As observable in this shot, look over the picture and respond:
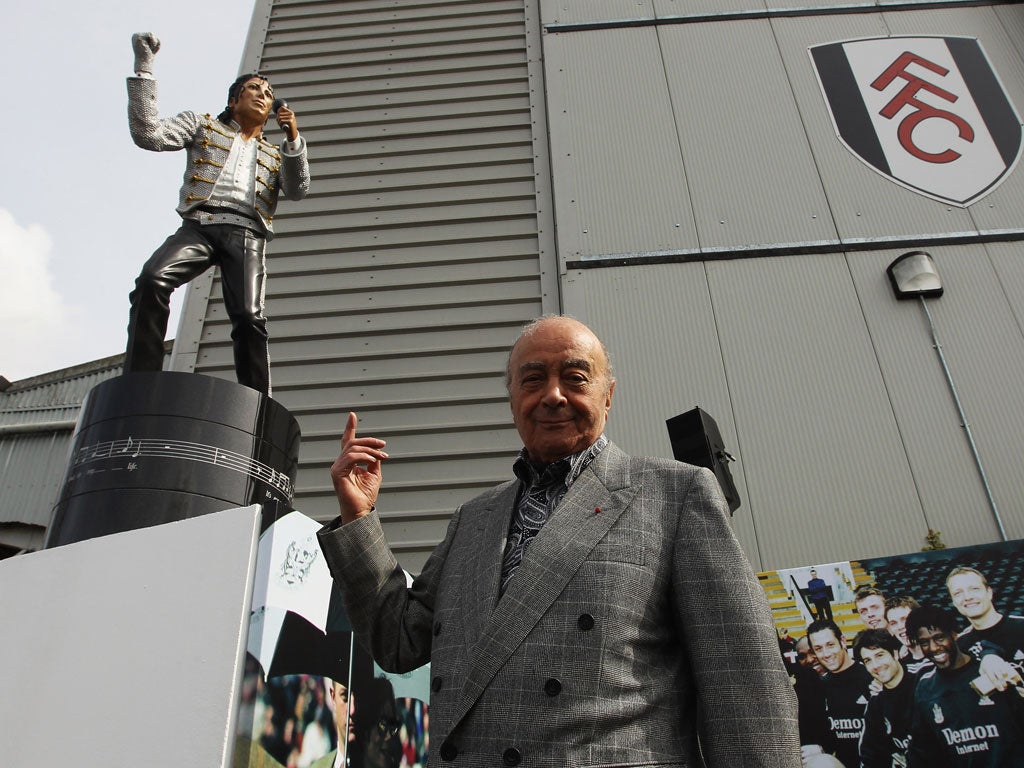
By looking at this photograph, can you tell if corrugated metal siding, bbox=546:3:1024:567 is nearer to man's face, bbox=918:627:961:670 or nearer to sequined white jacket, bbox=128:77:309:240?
man's face, bbox=918:627:961:670

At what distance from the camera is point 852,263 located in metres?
4.91

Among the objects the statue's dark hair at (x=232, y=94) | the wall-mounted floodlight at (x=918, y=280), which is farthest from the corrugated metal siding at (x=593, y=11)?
the statue's dark hair at (x=232, y=94)

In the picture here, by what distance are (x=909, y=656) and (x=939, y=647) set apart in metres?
0.13

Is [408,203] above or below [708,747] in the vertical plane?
above

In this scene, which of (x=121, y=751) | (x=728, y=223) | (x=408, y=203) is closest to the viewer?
(x=121, y=751)

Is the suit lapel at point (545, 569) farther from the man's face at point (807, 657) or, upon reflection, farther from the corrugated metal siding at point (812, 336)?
the corrugated metal siding at point (812, 336)

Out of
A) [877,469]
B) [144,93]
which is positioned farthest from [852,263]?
[144,93]

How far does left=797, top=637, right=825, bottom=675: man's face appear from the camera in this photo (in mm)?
3045

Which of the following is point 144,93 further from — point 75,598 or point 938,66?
point 938,66

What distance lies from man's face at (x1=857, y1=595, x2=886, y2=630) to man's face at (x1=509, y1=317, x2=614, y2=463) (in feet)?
7.54

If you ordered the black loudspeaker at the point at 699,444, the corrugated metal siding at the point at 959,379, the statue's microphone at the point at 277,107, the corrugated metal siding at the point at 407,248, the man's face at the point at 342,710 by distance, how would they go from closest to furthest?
the man's face at the point at 342,710, the black loudspeaker at the point at 699,444, the statue's microphone at the point at 277,107, the corrugated metal siding at the point at 959,379, the corrugated metal siding at the point at 407,248

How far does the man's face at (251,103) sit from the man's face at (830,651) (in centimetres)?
324

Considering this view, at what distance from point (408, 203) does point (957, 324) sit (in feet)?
12.4

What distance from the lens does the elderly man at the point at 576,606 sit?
1094 mm
